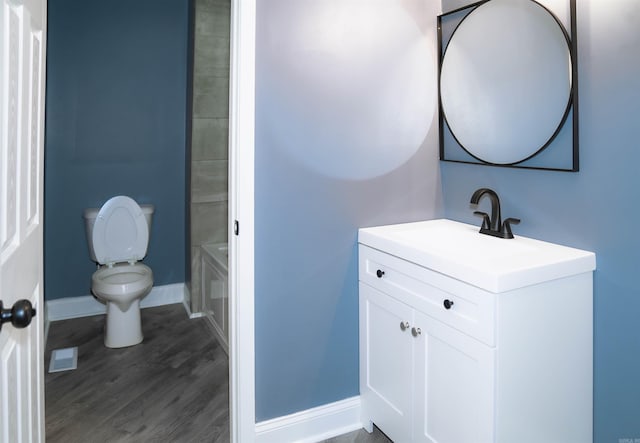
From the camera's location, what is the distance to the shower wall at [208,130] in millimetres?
3602

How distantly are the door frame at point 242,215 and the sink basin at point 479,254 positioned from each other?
1.65 feet

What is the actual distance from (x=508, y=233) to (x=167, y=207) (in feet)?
8.43

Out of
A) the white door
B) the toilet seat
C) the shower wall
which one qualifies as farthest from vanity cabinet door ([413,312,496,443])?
the shower wall

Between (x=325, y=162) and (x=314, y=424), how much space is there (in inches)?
41.8

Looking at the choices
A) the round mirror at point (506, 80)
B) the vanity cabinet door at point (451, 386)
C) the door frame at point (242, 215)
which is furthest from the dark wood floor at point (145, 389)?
the round mirror at point (506, 80)

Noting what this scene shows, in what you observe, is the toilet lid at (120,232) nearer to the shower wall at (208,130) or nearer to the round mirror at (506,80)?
the shower wall at (208,130)

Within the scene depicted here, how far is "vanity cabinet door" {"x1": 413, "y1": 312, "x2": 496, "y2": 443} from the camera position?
1.68m

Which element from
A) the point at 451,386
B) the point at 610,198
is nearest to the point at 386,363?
the point at 451,386

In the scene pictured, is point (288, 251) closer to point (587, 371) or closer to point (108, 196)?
point (587, 371)

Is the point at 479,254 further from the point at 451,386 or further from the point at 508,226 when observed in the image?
the point at 451,386

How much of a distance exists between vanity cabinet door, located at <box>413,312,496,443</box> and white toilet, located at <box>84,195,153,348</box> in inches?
76.0

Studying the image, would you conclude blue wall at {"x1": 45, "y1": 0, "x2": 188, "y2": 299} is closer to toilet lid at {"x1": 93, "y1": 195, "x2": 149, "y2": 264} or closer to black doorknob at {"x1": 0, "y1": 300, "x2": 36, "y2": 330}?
toilet lid at {"x1": 93, "y1": 195, "x2": 149, "y2": 264}

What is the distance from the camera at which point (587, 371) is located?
184cm

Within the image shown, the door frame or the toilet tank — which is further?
the toilet tank
